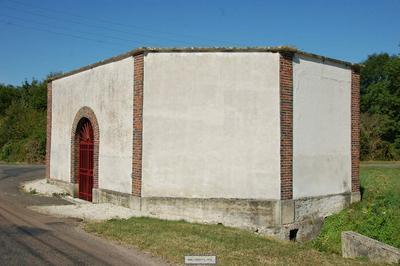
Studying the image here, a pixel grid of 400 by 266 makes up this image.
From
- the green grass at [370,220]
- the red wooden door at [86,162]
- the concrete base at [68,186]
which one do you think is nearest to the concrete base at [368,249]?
the green grass at [370,220]

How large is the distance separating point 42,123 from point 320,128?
2822cm

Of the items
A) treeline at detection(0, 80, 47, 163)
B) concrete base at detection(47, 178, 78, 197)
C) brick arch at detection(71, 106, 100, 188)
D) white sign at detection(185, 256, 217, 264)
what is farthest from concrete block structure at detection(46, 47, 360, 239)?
treeline at detection(0, 80, 47, 163)

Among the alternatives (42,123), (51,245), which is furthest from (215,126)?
(42,123)

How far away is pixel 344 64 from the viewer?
48.7 ft

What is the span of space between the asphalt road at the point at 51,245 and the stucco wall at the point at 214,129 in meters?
3.04

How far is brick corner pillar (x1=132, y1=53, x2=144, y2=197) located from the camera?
12664mm

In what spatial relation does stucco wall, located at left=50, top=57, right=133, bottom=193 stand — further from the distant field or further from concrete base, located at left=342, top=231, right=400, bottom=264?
concrete base, located at left=342, top=231, right=400, bottom=264

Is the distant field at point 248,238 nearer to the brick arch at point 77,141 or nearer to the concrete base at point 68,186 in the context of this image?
the brick arch at point 77,141

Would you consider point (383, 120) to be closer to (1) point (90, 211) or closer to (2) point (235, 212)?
(2) point (235, 212)

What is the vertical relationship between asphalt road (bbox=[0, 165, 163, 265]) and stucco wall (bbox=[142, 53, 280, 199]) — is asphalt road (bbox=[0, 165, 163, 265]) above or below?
below

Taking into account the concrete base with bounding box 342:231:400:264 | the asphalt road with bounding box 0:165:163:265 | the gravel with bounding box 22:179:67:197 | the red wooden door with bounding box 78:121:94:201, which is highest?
the red wooden door with bounding box 78:121:94:201

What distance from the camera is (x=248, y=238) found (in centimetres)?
998

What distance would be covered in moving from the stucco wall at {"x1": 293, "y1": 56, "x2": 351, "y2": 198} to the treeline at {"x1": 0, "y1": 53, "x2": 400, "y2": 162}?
23.2 metres

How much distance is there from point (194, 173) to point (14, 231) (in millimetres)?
4874
